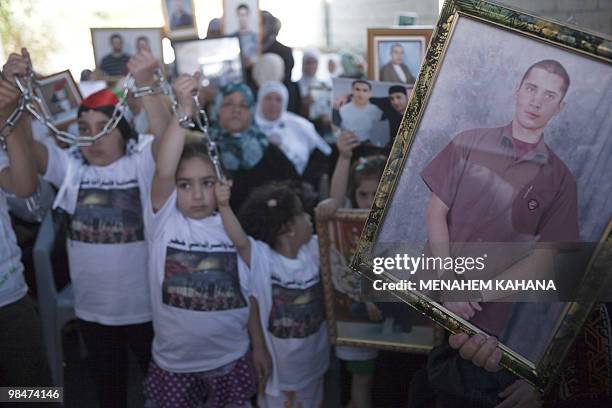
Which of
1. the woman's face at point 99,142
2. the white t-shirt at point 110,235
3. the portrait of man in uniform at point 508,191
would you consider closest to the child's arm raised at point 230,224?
the white t-shirt at point 110,235

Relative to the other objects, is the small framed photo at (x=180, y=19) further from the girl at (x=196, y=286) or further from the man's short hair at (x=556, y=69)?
the man's short hair at (x=556, y=69)

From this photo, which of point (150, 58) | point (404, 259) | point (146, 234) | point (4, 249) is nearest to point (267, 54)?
point (150, 58)

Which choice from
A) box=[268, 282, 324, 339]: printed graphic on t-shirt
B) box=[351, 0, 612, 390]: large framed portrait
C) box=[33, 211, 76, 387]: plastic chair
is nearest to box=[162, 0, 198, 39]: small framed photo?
box=[33, 211, 76, 387]: plastic chair

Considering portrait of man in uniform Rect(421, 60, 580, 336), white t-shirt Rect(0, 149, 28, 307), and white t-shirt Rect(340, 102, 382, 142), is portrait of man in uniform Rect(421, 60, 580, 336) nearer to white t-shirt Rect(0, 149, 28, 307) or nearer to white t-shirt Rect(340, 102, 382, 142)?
white t-shirt Rect(340, 102, 382, 142)

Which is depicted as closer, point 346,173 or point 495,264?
point 495,264

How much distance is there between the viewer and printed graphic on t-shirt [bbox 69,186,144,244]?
2.20m

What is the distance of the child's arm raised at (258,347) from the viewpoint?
2.20 m

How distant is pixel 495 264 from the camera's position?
1367mm

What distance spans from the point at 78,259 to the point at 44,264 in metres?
0.48

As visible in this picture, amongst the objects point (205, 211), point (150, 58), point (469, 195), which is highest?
point (150, 58)

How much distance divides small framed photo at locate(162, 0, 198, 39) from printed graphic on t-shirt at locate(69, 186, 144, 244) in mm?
801

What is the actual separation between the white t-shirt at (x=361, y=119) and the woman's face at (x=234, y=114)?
631 mm

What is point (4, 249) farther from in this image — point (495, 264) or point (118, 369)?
point (495, 264)

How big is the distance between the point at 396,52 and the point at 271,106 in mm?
1031
